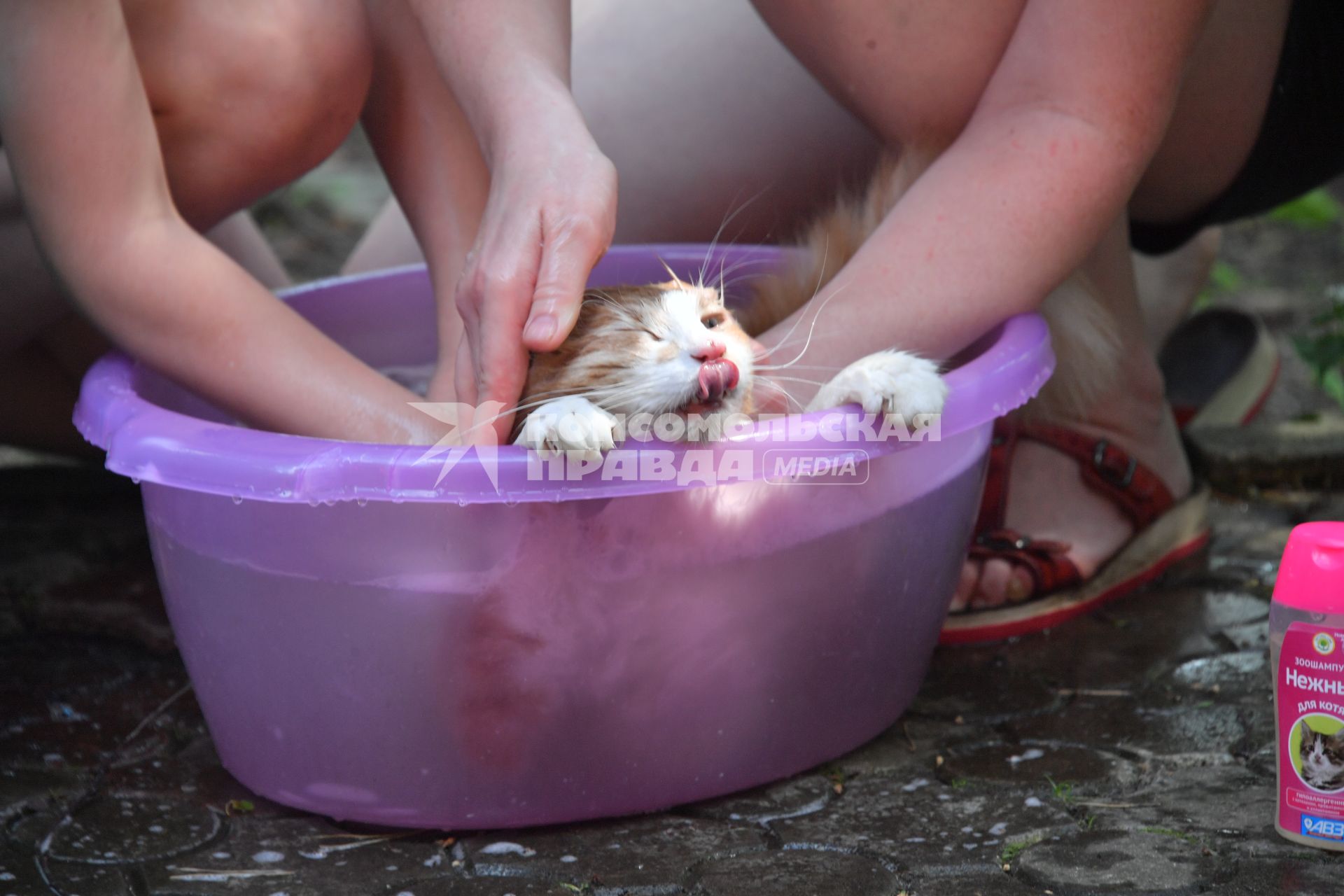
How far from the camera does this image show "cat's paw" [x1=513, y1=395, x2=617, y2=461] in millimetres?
948

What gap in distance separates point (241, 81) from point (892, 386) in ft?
2.58

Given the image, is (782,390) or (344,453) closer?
(344,453)

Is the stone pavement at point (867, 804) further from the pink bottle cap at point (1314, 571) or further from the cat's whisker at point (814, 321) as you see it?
the cat's whisker at point (814, 321)

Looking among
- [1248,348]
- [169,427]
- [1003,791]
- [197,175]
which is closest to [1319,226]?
[1248,348]

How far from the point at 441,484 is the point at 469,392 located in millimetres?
243

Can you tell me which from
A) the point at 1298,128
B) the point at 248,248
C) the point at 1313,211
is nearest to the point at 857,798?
the point at 1298,128

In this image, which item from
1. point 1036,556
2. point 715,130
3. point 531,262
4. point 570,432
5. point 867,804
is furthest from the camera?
point 715,130

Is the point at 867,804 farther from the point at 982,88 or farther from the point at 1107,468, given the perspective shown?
the point at 982,88

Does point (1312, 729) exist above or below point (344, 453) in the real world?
below

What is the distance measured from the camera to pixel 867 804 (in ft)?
3.82

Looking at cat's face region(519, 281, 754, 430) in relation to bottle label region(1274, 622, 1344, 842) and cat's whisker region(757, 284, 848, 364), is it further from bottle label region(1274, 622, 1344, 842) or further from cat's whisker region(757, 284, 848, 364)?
bottle label region(1274, 622, 1344, 842)

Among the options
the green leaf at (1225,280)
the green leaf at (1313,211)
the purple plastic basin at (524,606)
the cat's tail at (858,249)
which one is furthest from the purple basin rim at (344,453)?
the green leaf at (1313,211)

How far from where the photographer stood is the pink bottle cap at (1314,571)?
→ 1.00 m

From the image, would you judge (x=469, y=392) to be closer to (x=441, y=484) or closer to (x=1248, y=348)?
(x=441, y=484)
